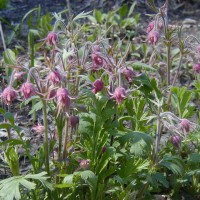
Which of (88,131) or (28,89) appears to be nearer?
(28,89)

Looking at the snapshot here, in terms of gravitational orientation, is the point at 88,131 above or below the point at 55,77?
below

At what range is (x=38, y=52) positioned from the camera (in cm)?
534

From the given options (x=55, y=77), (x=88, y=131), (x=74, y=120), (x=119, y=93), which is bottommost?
(x=88, y=131)

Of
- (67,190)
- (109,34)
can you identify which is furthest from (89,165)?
(109,34)

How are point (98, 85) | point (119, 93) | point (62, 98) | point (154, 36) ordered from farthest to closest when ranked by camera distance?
point (154, 36) → point (98, 85) → point (119, 93) → point (62, 98)

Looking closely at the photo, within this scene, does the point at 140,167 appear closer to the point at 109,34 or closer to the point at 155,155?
the point at 155,155

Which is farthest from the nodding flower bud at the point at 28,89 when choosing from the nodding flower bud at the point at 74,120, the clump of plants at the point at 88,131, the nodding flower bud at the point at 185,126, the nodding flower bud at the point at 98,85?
the nodding flower bud at the point at 185,126

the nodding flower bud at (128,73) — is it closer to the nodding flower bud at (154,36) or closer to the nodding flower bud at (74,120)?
the nodding flower bud at (74,120)

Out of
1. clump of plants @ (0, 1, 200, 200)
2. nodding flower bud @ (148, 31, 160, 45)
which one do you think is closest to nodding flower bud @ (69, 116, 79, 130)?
clump of plants @ (0, 1, 200, 200)

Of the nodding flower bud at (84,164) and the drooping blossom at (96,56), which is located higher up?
the drooping blossom at (96,56)

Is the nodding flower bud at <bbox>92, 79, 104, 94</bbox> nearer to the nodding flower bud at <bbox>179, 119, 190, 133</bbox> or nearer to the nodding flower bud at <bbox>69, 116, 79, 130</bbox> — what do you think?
the nodding flower bud at <bbox>69, 116, 79, 130</bbox>

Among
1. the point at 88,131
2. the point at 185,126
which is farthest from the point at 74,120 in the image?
the point at 185,126

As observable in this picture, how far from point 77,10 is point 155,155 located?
3790 mm

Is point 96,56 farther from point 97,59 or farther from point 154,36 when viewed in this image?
point 154,36
